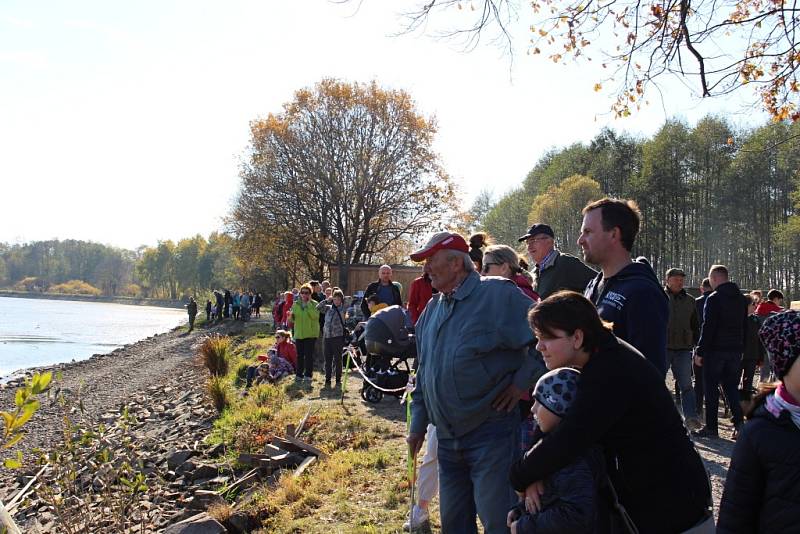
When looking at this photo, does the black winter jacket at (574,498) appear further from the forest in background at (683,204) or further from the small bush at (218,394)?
the forest in background at (683,204)

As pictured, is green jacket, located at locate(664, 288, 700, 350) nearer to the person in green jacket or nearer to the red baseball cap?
the red baseball cap

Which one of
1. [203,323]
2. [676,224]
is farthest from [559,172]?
[203,323]

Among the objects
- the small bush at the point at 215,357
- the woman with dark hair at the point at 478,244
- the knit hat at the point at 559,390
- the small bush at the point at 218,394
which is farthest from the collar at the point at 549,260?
the small bush at the point at 215,357

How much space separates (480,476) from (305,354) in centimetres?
1072

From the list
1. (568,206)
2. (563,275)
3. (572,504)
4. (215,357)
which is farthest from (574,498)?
(568,206)

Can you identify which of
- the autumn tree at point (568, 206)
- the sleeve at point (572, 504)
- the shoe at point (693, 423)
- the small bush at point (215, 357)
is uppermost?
the autumn tree at point (568, 206)

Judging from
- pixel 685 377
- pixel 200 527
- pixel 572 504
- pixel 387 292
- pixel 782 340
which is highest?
pixel 387 292

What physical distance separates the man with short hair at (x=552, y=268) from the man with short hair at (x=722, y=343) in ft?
13.2

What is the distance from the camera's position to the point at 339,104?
35469 millimetres

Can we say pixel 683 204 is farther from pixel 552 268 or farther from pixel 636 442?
pixel 636 442

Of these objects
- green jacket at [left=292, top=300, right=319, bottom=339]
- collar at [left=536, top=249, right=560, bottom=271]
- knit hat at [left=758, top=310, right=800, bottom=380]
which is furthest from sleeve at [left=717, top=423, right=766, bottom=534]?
green jacket at [left=292, top=300, right=319, bottom=339]

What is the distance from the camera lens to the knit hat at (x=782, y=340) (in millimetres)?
2363

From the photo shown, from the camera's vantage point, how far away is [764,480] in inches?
91.5

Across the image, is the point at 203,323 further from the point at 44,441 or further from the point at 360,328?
the point at 360,328
